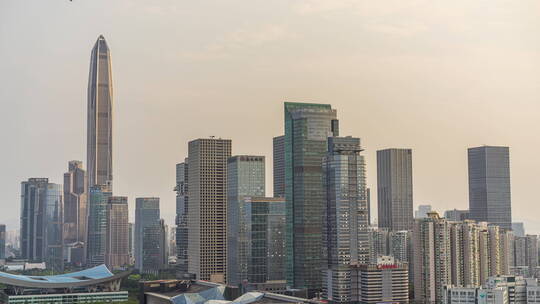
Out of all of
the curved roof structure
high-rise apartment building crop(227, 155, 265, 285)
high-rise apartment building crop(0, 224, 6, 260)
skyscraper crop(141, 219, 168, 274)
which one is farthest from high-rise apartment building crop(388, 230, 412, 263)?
high-rise apartment building crop(0, 224, 6, 260)

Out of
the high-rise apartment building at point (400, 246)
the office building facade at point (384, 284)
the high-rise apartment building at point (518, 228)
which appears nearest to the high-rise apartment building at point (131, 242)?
the high-rise apartment building at point (518, 228)

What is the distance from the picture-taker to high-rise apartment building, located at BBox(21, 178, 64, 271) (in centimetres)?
9819

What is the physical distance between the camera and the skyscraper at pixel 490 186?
7694 centimetres

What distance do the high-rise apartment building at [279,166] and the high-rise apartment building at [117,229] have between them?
3386cm

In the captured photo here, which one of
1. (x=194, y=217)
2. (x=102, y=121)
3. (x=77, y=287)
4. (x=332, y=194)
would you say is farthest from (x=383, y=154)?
(x=102, y=121)

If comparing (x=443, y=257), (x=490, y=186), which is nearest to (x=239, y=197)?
(x=443, y=257)

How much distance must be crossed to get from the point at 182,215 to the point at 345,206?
19.5 m

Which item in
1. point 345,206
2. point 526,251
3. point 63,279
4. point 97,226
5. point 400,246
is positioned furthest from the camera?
point 97,226

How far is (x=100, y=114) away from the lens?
105 meters

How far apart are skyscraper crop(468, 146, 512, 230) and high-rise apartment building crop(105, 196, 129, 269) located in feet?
116

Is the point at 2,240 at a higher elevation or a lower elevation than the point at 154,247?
higher

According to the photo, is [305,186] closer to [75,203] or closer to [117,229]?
[117,229]

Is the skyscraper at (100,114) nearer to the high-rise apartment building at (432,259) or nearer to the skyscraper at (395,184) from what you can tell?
the skyscraper at (395,184)

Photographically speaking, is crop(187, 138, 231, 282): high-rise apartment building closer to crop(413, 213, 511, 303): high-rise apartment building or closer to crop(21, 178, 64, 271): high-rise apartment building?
crop(413, 213, 511, 303): high-rise apartment building
